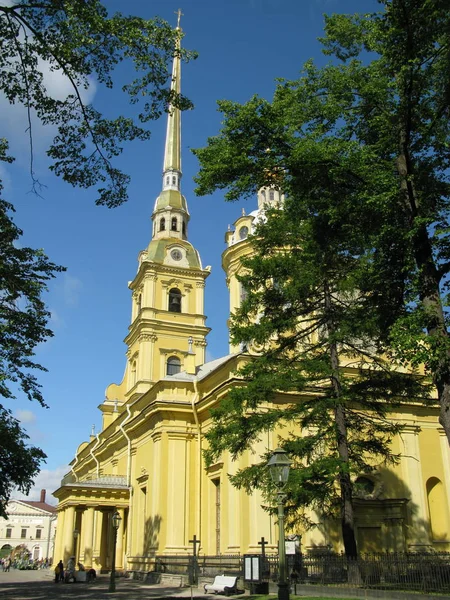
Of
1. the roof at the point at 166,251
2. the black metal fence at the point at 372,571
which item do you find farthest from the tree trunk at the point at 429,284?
the roof at the point at 166,251

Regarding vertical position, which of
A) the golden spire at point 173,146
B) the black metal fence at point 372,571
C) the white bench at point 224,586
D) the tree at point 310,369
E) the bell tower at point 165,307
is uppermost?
the golden spire at point 173,146

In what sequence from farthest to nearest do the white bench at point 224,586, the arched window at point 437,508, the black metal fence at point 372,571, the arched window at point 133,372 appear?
1. the arched window at point 133,372
2. the arched window at point 437,508
3. the white bench at point 224,586
4. the black metal fence at point 372,571

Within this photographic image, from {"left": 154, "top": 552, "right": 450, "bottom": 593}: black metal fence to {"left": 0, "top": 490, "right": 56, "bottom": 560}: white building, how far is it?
270 feet

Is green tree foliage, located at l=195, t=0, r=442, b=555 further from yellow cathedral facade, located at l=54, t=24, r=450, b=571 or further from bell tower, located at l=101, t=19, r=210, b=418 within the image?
bell tower, located at l=101, t=19, r=210, b=418

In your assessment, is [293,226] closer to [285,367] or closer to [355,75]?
[285,367]

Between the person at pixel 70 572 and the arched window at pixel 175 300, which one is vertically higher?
the arched window at pixel 175 300

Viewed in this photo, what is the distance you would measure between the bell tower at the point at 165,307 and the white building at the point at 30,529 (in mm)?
61459

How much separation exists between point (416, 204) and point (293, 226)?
6014 millimetres

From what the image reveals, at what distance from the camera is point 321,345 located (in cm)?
1856

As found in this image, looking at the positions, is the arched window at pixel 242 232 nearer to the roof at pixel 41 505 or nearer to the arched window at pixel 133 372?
the arched window at pixel 133 372

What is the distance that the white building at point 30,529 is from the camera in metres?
92.0

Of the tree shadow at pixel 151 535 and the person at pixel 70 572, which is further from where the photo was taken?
the person at pixel 70 572

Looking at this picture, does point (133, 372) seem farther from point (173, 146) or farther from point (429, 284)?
point (429, 284)

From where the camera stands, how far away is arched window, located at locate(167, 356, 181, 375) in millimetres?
39219
